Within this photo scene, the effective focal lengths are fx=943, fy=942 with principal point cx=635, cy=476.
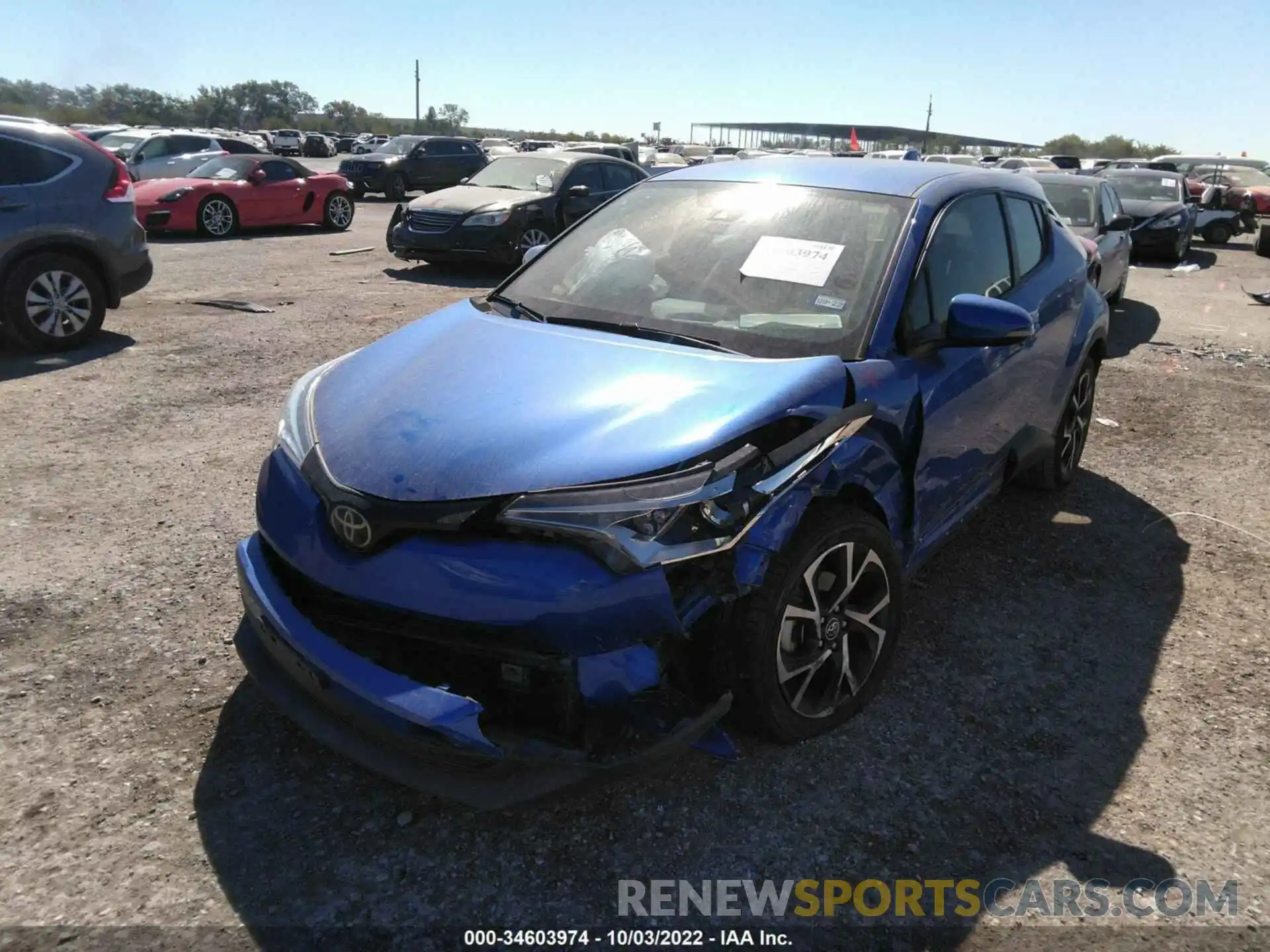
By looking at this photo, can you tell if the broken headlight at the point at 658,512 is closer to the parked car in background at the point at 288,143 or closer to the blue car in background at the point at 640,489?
the blue car in background at the point at 640,489

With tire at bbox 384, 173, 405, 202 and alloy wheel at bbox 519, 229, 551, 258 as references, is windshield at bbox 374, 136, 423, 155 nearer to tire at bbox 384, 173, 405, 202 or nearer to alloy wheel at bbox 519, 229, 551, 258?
tire at bbox 384, 173, 405, 202

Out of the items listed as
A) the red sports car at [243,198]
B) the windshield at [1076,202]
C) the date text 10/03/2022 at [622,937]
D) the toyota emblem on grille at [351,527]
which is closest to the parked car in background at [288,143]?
the red sports car at [243,198]

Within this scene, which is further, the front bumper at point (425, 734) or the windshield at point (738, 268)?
the windshield at point (738, 268)

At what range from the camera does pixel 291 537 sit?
8.42ft

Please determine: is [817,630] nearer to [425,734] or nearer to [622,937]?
[622,937]

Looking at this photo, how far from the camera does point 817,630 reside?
277 centimetres

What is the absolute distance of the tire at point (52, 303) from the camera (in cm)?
729

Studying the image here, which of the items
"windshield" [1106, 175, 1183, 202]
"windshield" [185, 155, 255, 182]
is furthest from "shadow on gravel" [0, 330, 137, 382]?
"windshield" [1106, 175, 1183, 202]

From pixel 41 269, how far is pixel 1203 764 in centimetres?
820

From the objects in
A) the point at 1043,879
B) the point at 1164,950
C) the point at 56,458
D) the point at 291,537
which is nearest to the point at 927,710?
the point at 1043,879

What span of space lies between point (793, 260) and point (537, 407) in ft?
3.95

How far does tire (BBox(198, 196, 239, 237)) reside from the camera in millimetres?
15008

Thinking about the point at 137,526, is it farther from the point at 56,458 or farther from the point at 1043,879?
the point at 1043,879

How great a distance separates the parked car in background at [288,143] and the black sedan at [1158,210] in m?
38.6
